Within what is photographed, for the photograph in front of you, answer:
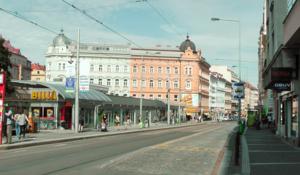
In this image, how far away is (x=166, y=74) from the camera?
123875 millimetres

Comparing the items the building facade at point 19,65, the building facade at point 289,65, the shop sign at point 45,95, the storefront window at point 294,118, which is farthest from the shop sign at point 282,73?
the building facade at point 19,65

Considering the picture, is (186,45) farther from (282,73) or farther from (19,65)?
(282,73)

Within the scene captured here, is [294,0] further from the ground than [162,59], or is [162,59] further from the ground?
[162,59]

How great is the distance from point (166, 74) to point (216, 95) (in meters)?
43.7

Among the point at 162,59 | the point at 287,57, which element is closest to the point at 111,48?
the point at 162,59

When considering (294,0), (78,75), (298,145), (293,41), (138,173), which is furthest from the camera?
(78,75)

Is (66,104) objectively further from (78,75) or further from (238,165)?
(238,165)

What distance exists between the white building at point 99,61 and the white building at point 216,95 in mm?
37298

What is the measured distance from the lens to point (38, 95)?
45781 millimetres

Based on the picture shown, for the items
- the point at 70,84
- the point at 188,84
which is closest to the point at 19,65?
the point at 188,84

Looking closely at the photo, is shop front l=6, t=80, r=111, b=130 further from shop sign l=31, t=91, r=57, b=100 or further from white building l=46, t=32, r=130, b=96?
white building l=46, t=32, r=130, b=96

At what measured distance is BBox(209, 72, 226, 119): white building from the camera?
15262cm

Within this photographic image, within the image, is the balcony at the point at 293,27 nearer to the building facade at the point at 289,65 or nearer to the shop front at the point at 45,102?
the building facade at the point at 289,65

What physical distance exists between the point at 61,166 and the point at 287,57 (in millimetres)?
14904
